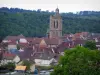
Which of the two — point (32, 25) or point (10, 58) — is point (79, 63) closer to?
point (10, 58)

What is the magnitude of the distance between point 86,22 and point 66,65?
56.9 metres

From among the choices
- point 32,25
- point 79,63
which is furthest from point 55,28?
point 79,63

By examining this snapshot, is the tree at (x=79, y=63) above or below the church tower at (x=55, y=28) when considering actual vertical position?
above

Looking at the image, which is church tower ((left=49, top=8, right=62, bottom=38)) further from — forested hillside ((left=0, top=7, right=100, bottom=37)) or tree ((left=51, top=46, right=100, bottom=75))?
tree ((left=51, top=46, right=100, bottom=75))

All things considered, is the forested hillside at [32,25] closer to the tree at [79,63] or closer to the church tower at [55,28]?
the church tower at [55,28]

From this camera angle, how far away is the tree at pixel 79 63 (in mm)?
17250

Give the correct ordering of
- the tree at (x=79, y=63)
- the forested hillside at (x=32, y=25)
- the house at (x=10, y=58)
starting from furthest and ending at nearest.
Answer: the forested hillside at (x=32, y=25)
the house at (x=10, y=58)
the tree at (x=79, y=63)

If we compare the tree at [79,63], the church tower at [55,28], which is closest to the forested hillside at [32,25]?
the church tower at [55,28]

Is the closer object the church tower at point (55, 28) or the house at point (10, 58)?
the house at point (10, 58)

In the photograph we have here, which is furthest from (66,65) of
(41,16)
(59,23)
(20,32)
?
(41,16)

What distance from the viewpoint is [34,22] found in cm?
6719

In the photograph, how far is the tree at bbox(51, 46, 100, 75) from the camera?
1725 cm

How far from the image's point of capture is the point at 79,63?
692 inches

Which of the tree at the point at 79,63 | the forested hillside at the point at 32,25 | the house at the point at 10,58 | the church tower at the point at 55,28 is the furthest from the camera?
the forested hillside at the point at 32,25
